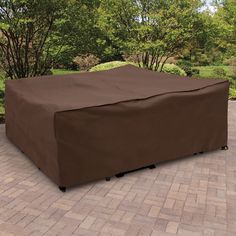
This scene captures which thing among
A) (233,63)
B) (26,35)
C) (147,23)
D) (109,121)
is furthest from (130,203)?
(233,63)

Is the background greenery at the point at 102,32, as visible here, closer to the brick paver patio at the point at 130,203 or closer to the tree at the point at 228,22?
the tree at the point at 228,22

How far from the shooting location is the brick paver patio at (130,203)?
3916 millimetres

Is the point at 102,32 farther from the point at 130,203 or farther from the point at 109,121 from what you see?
the point at 130,203

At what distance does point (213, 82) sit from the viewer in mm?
6281

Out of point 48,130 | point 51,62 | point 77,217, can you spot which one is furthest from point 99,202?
point 51,62

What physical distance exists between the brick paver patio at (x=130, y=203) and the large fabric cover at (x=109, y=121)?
244mm

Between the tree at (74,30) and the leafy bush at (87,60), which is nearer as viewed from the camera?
the tree at (74,30)

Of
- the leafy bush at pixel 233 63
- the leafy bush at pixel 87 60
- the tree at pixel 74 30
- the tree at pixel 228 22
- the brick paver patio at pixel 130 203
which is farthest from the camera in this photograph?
the leafy bush at pixel 233 63

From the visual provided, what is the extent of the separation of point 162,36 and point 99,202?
11.9 meters

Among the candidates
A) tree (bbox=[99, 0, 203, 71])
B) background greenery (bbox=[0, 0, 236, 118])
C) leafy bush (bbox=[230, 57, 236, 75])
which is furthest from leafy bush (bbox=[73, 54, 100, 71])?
leafy bush (bbox=[230, 57, 236, 75])

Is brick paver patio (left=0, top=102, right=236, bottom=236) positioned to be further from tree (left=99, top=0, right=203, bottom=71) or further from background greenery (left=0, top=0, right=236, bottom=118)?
tree (left=99, top=0, right=203, bottom=71)

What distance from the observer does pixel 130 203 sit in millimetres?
4504

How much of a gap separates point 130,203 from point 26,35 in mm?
8415

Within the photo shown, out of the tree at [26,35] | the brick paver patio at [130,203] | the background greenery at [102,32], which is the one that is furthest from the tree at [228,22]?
the brick paver patio at [130,203]
